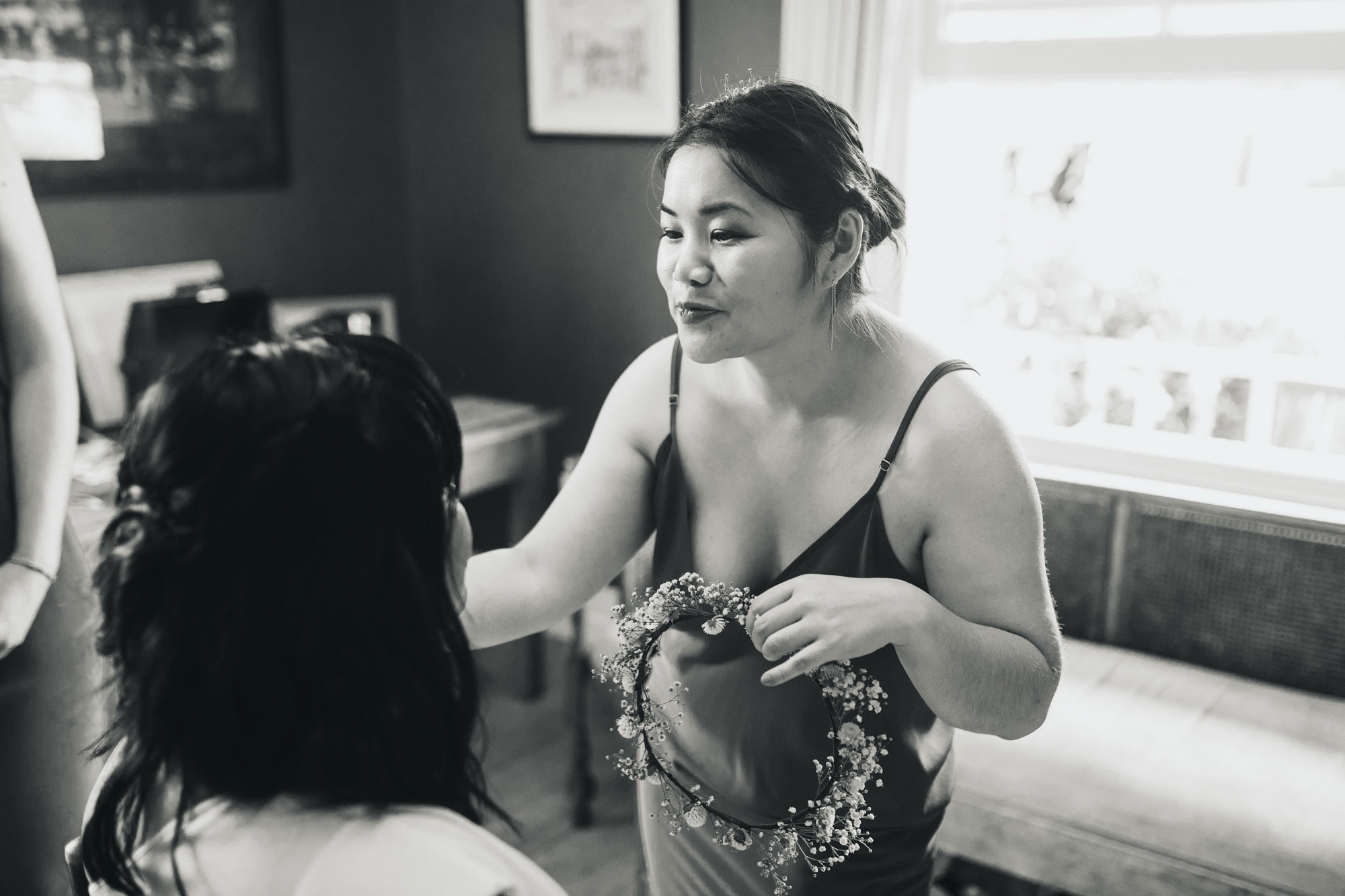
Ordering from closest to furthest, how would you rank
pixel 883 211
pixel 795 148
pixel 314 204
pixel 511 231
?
pixel 795 148, pixel 883 211, pixel 314 204, pixel 511 231

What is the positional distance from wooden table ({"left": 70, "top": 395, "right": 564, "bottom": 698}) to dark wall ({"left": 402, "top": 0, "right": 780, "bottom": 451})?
217 mm

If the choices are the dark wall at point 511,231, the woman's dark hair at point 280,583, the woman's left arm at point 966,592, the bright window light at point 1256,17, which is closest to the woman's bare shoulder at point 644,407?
the woman's left arm at point 966,592

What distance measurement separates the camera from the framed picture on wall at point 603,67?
3.37 metres

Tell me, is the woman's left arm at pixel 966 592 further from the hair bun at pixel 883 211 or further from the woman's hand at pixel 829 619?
the hair bun at pixel 883 211

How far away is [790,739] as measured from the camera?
127 centimetres

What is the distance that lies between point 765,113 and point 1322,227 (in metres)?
2.24

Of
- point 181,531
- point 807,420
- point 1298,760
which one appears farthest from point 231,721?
point 1298,760

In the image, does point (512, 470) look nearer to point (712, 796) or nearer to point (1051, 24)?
point (1051, 24)

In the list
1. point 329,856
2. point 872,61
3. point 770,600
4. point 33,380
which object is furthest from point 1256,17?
point 329,856

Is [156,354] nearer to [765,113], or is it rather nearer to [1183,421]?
[765,113]

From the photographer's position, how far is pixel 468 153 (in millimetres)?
4012

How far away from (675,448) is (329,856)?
0.71 metres

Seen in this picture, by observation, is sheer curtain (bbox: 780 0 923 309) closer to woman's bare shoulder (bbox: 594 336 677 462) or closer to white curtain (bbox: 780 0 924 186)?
white curtain (bbox: 780 0 924 186)

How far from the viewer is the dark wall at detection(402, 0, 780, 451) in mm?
3691
